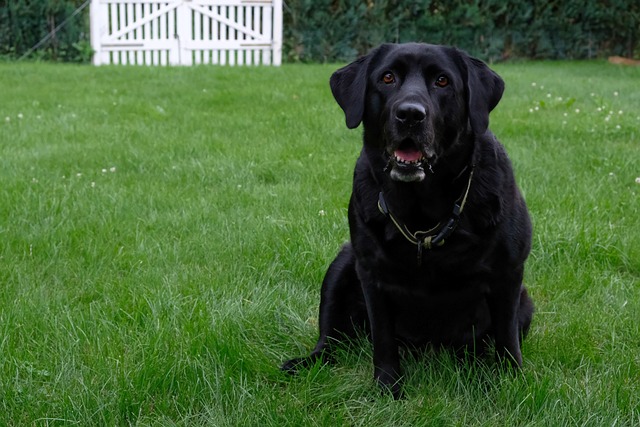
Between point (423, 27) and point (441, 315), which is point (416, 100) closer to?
point (441, 315)

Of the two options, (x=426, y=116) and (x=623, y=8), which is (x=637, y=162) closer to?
(x=426, y=116)

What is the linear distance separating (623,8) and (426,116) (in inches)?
570

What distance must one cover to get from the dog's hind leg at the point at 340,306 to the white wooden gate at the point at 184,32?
387 inches

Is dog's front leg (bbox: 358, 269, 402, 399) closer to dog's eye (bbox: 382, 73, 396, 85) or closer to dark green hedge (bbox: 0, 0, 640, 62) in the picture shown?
dog's eye (bbox: 382, 73, 396, 85)

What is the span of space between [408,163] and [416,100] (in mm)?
198

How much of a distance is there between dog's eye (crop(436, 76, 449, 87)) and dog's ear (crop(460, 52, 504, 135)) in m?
0.08

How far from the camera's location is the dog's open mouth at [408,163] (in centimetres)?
237

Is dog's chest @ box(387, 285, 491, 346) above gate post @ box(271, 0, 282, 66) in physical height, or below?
below

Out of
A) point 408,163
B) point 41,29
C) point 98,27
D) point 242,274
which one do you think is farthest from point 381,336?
point 41,29

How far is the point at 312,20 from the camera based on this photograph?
13969 mm

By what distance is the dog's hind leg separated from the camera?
2.82 m

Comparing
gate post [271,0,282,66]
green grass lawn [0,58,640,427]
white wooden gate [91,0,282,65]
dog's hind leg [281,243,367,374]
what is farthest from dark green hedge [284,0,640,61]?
dog's hind leg [281,243,367,374]

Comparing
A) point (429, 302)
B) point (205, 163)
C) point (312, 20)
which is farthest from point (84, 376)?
point (312, 20)

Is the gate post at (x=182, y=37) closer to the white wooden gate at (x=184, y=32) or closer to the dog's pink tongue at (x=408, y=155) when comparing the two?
the white wooden gate at (x=184, y=32)
